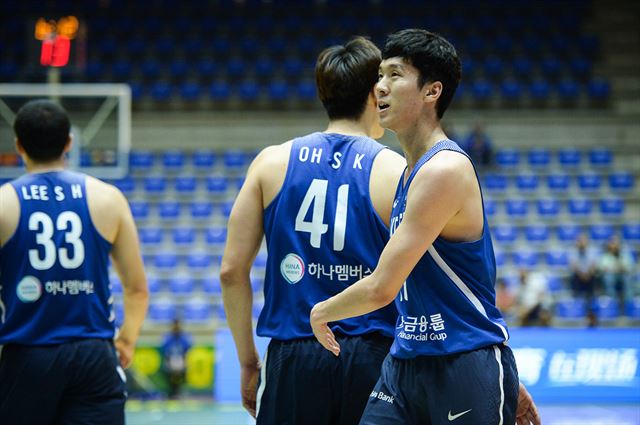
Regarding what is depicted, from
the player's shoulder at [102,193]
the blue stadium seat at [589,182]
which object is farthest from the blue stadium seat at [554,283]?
the player's shoulder at [102,193]

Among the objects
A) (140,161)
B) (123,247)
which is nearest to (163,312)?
(140,161)

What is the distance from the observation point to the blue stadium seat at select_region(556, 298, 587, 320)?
1672 cm

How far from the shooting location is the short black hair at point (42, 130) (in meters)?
4.20

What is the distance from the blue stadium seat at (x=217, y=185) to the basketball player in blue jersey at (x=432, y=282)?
16945mm

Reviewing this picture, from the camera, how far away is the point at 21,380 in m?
3.96

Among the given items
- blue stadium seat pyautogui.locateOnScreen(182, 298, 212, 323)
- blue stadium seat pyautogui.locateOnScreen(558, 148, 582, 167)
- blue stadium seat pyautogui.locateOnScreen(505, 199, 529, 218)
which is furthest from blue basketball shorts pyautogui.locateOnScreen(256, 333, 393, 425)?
blue stadium seat pyautogui.locateOnScreen(558, 148, 582, 167)

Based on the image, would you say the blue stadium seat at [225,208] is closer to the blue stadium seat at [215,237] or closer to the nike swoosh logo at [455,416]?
the blue stadium seat at [215,237]

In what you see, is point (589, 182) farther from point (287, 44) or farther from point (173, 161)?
point (173, 161)

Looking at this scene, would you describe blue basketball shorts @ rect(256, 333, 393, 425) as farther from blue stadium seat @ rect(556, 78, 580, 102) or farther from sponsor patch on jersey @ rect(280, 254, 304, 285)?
blue stadium seat @ rect(556, 78, 580, 102)

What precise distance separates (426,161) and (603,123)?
2041 cm

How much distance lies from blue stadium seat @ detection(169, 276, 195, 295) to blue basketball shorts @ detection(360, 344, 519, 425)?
1475cm

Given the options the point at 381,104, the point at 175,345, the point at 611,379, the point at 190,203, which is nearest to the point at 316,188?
the point at 381,104

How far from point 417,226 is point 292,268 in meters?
0.83

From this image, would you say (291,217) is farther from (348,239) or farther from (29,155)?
(29,155)
